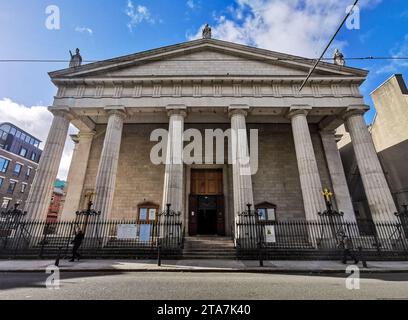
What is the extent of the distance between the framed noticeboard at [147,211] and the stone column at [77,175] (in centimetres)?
509

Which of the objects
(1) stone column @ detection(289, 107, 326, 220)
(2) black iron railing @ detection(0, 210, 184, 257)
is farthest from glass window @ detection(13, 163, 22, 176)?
(1) stone column @ detection(289, 107, 326, 220)

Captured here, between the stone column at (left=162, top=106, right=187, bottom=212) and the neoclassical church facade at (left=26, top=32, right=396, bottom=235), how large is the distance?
2.9 inches

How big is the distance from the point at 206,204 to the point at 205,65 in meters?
12.1

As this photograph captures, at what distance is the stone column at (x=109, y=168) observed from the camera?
13344mm

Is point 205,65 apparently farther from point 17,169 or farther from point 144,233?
point 17,169

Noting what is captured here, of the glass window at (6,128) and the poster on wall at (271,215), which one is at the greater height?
the glass window at (6,128)

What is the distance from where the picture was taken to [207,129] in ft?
64.1

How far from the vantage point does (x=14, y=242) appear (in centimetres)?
1173

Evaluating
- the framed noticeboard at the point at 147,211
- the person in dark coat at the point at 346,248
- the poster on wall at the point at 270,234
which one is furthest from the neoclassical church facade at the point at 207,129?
the person in dark coat at the point at 346,248

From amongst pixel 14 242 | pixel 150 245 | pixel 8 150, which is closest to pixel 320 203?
pixel 150 245

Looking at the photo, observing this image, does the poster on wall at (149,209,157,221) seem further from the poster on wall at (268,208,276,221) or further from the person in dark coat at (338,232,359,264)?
the person in dark coat at (338,232,359,264)

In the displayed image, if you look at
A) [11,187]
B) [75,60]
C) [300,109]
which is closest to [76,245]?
[75,60]

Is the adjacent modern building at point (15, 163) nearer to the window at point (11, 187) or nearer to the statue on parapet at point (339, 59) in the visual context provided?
the window at point (11, 187)
